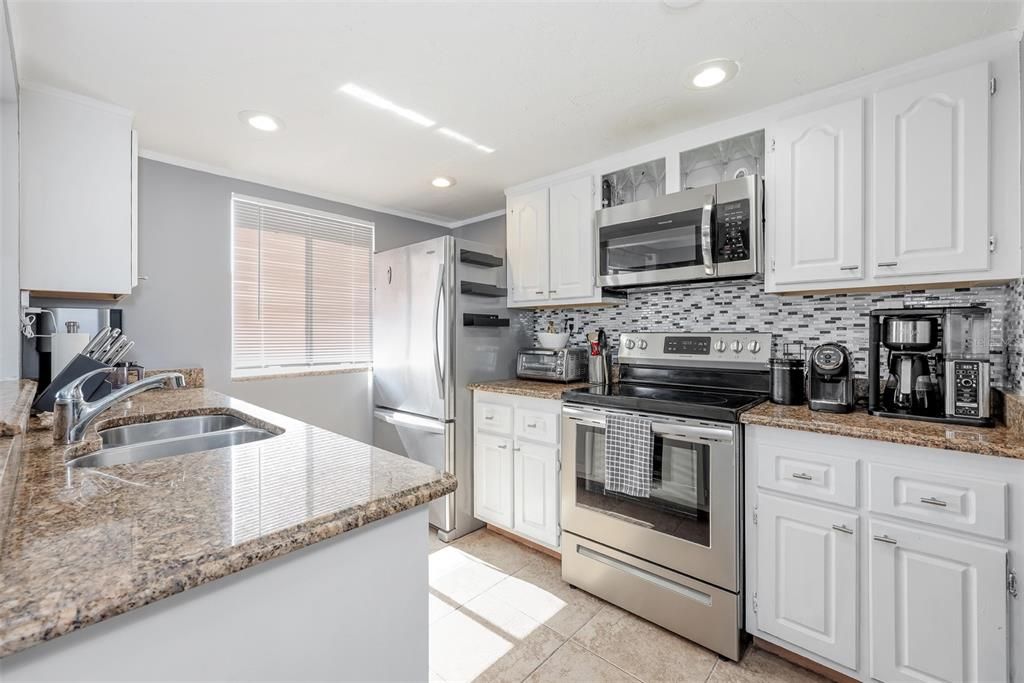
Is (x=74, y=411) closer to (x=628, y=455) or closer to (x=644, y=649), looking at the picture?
(x=628, y=455)

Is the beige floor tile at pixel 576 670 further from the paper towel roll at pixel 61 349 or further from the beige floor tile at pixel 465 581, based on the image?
the paper towel roll at pixel 61 349

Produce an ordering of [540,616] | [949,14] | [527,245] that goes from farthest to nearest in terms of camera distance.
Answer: [527,245], [540,616], [949,14]

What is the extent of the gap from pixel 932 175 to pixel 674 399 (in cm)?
124

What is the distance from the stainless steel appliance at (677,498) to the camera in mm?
1829

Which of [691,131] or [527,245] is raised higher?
[691,131]

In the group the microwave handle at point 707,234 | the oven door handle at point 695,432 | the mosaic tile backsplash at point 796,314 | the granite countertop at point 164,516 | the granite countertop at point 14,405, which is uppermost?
the microwave handle at point 707,234

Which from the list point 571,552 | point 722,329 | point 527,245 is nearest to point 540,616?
point 571,552

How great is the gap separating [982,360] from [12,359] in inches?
141

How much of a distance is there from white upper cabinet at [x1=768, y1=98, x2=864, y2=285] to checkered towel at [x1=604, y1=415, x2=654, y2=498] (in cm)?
90

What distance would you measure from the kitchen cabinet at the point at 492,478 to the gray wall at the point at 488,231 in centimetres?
Answer: 163

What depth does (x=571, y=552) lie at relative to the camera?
7.63 ft

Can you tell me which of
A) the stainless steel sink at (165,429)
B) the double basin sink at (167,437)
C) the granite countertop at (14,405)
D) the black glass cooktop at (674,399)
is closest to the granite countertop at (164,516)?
the granite countertop at (14,405)

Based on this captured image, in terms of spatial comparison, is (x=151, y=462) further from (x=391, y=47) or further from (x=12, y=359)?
(x=391, y=47)

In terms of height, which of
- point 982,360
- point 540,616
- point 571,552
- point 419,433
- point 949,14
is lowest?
point 540,616
